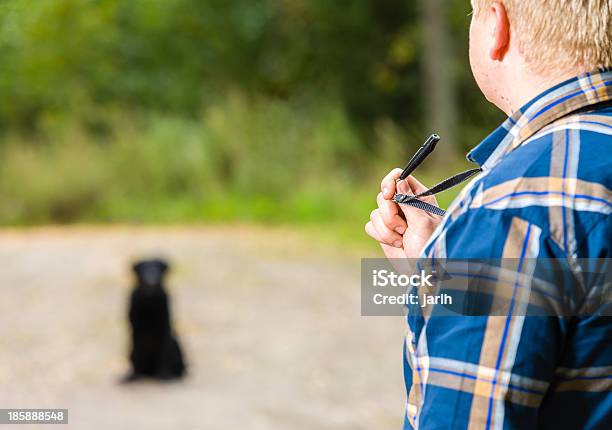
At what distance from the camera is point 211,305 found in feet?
26.6

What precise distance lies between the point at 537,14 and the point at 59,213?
1414cm

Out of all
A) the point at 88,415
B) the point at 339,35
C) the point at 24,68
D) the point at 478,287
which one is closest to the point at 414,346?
the point at 478,287

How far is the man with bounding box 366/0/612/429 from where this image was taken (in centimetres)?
108

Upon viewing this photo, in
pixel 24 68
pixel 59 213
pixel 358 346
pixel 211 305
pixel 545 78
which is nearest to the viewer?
pixel 545 78

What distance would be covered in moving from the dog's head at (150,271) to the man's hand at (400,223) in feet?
14.8

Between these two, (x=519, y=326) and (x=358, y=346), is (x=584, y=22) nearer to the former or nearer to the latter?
(x=519, y=326)

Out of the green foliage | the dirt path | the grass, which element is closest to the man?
the dirt path

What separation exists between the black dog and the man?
4.72 meters

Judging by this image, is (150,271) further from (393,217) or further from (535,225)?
(535,225)

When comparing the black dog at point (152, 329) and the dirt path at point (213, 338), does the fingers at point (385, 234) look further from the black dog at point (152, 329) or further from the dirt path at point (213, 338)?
the black dog at point (152, 329)

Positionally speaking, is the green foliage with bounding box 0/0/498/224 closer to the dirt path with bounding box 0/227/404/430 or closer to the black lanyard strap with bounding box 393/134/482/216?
the dirt path with bounding box 0/227/404/430

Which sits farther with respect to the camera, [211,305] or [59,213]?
[59,213]

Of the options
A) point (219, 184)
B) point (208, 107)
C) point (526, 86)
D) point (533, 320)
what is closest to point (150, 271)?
point (526, 86)

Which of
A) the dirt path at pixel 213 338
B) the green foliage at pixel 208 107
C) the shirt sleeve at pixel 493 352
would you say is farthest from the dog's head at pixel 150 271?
the shirt sleeve at pixel 493 352
